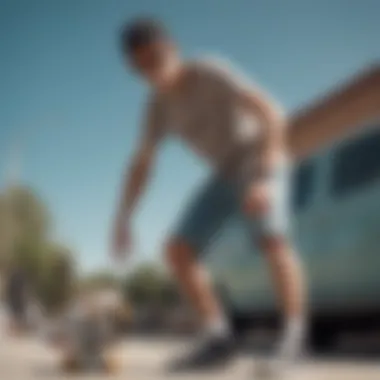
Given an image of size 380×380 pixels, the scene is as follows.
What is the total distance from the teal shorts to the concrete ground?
314 mm

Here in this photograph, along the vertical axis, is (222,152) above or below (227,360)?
above

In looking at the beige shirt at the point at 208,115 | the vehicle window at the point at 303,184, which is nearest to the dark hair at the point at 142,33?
the beige shirt at the point at 208,115

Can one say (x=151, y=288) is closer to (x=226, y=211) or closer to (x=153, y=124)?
(x=226, y=211)

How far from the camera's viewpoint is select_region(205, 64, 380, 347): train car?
6.92ft

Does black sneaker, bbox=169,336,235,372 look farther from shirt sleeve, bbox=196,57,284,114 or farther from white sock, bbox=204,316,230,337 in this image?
shirt sleeve, bbox=196,57,284,114

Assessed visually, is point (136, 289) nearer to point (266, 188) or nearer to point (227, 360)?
point (227, 360)

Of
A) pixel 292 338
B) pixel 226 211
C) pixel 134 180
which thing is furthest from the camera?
pixel 134 180

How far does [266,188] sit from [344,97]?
0.37 meters

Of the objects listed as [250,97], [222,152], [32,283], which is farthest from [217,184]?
[32,283]

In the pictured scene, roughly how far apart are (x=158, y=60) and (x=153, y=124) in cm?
19

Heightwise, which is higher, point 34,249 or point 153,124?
point 153,124

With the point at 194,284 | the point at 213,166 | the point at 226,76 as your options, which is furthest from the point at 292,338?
the point at 226,76

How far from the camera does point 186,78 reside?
2.19 meters

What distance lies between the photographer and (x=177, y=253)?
2.16 meters
